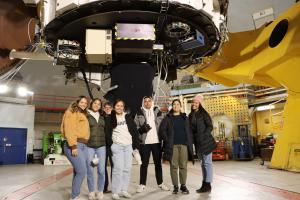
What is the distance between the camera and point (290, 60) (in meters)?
6.32

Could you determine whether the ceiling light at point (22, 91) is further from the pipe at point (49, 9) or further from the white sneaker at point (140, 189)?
the white sneaker at point (140, 189)

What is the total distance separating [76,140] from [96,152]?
505 mm

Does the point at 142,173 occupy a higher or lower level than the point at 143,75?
lower

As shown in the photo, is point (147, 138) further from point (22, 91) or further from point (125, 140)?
point (22, 91)

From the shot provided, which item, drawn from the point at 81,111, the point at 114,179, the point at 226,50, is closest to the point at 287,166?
the point at 226,50

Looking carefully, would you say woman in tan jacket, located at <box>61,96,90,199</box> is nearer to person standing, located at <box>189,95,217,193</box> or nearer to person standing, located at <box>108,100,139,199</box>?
person standing, located at <box>108,100,139,199</box>

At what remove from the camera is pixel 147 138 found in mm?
4906

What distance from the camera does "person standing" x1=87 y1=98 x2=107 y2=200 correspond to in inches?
168

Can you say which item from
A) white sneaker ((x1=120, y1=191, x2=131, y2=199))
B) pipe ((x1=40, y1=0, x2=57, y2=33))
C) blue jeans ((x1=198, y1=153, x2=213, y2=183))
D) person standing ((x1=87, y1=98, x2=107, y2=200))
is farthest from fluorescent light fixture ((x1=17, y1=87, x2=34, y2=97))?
blue jeans ((x1=198, y1=153, x2=213, y2=183))

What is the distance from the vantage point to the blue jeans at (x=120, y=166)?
429 centimetres

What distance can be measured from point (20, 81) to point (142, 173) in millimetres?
11608

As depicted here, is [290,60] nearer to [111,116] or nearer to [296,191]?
[296,191]

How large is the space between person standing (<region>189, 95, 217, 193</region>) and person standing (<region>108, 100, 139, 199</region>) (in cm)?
108

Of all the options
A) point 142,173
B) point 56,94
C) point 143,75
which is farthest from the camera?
point 56,94
